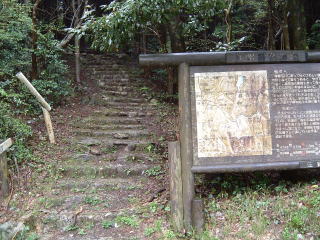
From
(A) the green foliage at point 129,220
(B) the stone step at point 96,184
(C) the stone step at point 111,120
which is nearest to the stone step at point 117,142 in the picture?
(C) the stone step at point 111,120

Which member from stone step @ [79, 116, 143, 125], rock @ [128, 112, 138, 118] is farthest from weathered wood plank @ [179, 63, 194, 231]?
rock @ [128, 112, 138, 118]

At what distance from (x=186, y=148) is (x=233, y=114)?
2.60 feet

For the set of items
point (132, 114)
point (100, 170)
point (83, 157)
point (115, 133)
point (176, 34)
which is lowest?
point (100, 170)

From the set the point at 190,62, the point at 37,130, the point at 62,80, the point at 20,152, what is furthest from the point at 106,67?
the point at 190,62

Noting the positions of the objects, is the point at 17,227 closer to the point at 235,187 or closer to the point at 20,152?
the point at 20,152

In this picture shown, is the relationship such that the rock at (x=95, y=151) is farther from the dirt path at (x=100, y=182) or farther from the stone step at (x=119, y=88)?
the stone step at (x=119, y=88)

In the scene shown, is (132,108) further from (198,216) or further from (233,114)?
(198,216)

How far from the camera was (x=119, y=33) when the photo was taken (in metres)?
6.04

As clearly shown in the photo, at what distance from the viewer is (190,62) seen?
4.32 meters

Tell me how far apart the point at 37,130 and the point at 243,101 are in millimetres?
4962

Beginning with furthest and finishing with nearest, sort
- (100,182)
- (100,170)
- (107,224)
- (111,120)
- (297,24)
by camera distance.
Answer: (111,120) < (297,24) < (100,170) < (100,182) < (107,224)

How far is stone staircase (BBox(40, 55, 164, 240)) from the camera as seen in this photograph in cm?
449

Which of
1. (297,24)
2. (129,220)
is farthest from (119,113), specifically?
(297,24)

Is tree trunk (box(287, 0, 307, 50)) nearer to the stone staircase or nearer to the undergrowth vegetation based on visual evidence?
the stone staircase
